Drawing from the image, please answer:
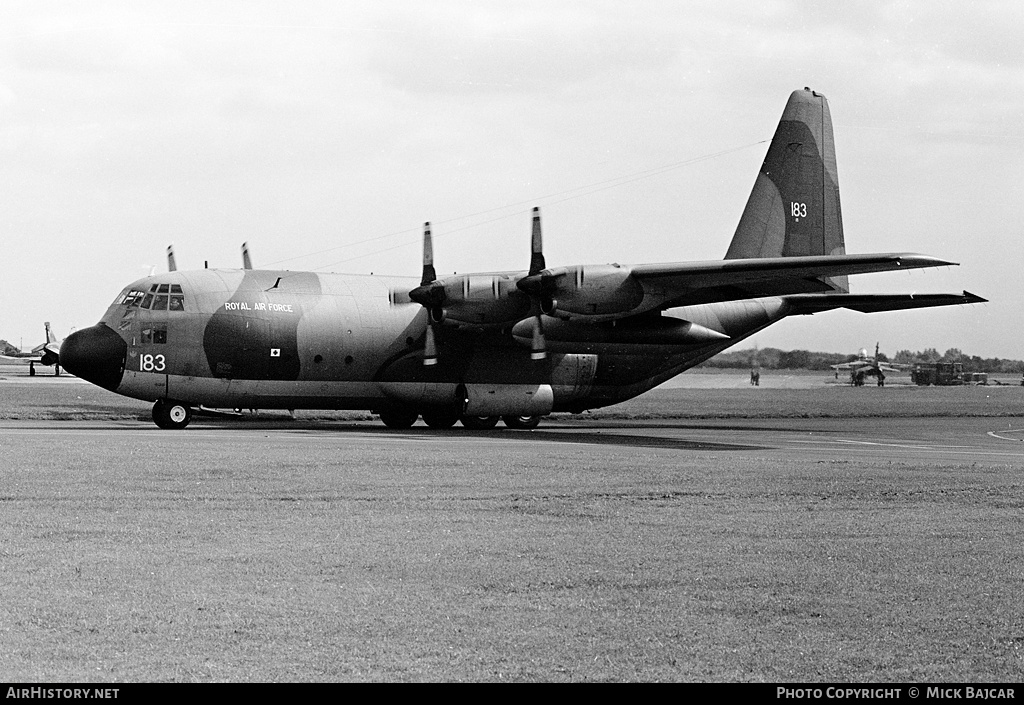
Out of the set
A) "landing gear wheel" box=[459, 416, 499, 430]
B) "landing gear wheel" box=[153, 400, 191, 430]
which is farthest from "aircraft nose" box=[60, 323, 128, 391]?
"landing gear wheel" box=[459, 416, 499, 430]

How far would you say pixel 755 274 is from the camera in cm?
2741

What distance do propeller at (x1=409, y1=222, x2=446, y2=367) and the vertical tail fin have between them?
38.2 ft

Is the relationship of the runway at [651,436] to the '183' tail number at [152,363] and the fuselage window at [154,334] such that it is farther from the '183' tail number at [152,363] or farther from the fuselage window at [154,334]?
the fuselage window at [154,334]

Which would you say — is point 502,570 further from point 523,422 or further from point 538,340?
point 523,422

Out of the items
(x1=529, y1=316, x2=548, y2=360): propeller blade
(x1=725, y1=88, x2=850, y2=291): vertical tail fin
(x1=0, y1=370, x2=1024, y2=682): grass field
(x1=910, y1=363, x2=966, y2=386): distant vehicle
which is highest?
(x1=725, y1=88, x2=850, y2=291): vertical tail fin

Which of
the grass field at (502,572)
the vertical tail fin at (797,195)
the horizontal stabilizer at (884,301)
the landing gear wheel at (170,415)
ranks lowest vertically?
the grass field at (502,572)

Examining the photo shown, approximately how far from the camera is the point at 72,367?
28.9 m

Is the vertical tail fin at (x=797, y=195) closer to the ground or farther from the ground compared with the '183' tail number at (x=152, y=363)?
farther from the ground

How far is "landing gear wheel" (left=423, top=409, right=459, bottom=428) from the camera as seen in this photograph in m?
34.0

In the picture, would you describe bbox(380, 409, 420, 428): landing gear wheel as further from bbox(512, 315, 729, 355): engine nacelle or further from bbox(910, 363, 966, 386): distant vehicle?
bbox(910, 363, 966, 386): distant vehicle

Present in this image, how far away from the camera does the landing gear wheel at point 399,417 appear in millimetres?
33875

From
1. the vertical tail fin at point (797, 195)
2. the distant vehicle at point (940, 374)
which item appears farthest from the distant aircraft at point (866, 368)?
the vertical tail fin at point (797, 195)

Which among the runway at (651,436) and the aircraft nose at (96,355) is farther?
the aircraft nose at (96,355)

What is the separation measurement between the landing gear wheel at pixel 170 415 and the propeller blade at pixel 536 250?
10017 millimetres
